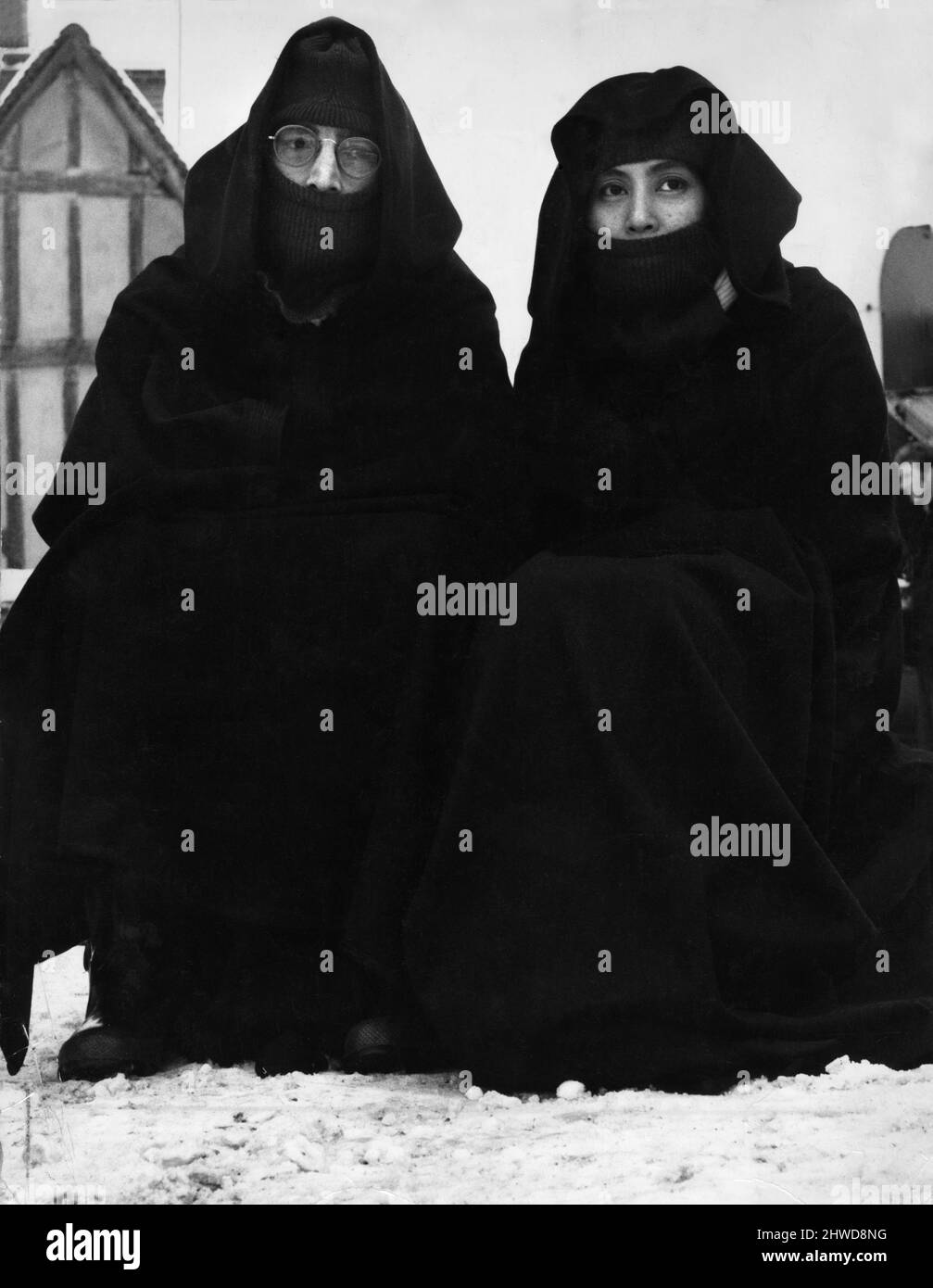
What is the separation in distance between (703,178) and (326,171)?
769mm

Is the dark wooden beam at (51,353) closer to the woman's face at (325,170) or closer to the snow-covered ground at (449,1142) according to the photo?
the woman's face at (325,170)

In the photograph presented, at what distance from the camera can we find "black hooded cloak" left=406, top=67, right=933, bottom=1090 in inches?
146

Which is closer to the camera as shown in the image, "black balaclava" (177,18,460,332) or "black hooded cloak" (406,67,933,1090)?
"black hooded cloak" (406,67,933,1090)

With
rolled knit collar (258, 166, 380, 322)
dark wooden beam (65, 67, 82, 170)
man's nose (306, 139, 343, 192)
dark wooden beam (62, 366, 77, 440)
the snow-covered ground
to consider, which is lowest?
the snow-covered ground

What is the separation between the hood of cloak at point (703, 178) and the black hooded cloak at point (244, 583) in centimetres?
17

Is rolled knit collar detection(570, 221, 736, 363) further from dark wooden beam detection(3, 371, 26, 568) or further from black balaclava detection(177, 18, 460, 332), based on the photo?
dark wooden beam detection(3, 371, 26, 568)

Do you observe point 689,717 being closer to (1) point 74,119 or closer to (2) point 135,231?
(2) point 135,231

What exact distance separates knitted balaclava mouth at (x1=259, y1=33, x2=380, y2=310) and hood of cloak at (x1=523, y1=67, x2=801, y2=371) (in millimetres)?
377

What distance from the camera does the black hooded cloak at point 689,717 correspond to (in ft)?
12.2

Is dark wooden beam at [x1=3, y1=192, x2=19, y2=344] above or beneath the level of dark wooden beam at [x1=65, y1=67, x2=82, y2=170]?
beneath

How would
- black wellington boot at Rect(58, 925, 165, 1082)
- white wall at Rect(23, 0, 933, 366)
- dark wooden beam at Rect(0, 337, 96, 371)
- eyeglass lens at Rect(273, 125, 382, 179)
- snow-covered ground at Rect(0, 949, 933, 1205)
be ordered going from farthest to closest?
dark wooden beam at Rect(0, 337, 96, 371) → white wall at Rect(23, 0, 933, 366) → eyeglass lens at Rect(273, 125, 382, 179) → black wellington boot at Rect(58, 925, 165, 1082) → snow-covered ground at Rect(0, 949, 933, 1205)

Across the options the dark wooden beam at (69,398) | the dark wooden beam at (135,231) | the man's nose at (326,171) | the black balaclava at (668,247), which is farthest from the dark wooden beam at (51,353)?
the black balaclava at (668,247)

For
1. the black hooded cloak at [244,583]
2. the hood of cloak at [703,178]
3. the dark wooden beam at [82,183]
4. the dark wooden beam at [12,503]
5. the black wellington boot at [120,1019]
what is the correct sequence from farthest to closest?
the dark wooden beam at [82,183] → the dark wooden beam at [12,503] → the hood of cloak at [703,178] → the black hooded cloak at [244,583] → the black wellington boot at [120,1019]

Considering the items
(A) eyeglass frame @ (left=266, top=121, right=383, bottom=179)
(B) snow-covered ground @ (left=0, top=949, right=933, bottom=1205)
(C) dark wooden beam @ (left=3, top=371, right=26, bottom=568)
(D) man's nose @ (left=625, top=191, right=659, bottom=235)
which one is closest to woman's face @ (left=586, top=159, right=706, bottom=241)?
(D) man's nose @ (left=625, top=191, right=659, bottom=235)
